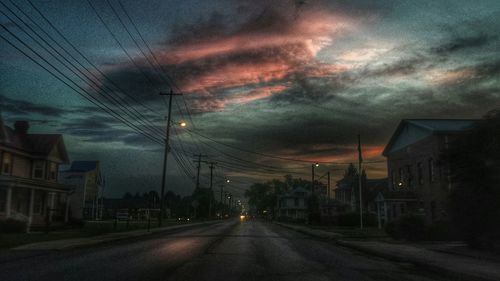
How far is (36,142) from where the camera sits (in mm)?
38812

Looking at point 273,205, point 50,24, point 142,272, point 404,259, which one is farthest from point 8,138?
point 273,205

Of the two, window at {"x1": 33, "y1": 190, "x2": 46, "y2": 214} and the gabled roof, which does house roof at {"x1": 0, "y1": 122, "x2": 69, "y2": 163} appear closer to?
window at {"x1": 33, "y1": 190, "x2": 46, "y2": 214}

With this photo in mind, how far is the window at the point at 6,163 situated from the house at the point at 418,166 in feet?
101

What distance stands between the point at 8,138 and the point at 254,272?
97.3 feet

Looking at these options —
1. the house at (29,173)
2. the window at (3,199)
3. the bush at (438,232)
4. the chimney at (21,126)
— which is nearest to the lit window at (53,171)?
the house at (29,173)

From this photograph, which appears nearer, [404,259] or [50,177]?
[404,259]

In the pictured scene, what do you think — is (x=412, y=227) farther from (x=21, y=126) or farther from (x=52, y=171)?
(x=21, y=126)

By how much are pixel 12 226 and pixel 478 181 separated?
25.8m

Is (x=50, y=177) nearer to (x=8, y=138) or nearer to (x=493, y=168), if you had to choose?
(x=8, y=138)

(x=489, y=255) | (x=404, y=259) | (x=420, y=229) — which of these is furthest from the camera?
(x=420, y=229)

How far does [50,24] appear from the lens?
1847 centimetres

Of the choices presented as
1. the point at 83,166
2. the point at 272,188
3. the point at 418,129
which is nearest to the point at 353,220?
the point at 418,129

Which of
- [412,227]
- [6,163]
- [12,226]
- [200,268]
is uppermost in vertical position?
[6,163]

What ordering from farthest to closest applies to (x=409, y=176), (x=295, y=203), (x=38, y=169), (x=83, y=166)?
(x=295, y=203) → (x=83, y=166) → (x=409, y=176) → (x=38, y=169)
